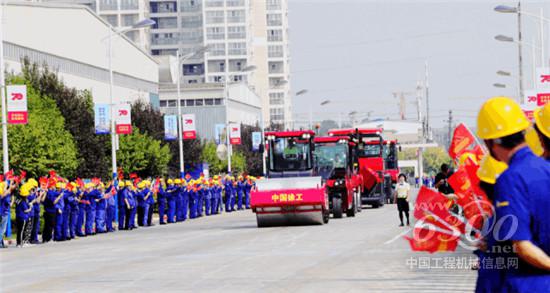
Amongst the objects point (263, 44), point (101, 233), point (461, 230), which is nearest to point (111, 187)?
point (101, 233)

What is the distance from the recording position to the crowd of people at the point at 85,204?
3397 cm

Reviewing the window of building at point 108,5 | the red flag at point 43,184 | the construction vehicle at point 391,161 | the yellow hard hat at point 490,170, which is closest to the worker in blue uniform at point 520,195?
the yellow hard hat at point 490,170

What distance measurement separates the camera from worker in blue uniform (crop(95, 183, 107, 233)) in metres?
40.4

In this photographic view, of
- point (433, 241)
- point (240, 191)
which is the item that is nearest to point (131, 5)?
point (240, 191)

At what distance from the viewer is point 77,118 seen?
59.1 metres

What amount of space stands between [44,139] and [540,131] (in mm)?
42659

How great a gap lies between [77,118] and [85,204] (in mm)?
20137

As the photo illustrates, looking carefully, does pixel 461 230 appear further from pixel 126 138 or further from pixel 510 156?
pixel 126 138

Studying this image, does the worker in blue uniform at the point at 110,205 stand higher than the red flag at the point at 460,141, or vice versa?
the red flag at the point at 460,141

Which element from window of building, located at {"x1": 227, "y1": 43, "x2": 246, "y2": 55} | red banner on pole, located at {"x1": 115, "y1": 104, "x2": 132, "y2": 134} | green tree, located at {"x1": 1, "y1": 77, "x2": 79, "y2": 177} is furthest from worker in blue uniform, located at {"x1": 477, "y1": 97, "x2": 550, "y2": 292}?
window of building, located at {"x1": 227, "y1": 43, "x2": 246, "y2": 55}

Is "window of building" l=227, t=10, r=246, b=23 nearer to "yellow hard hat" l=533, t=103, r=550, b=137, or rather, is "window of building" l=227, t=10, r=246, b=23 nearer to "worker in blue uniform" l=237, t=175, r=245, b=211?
"worker in blue uniform" l=237, t=175, r=245, b=211

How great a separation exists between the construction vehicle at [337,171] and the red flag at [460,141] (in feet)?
92.5

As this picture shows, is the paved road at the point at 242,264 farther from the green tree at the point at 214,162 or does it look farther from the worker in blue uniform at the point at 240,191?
the green tree at the point at 214,162

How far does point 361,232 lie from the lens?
33844mm
